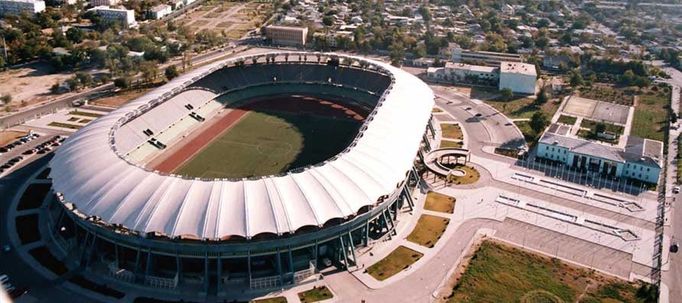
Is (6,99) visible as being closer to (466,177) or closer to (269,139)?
(269,139)

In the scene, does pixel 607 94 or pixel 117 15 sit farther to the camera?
pixel 117 15

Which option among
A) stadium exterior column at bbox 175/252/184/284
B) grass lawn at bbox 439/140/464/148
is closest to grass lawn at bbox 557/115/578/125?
grass lawn at bbox 439/140/464/148

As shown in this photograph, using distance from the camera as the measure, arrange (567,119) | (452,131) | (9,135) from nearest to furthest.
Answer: (9,135)
(452,131)
(567,119)

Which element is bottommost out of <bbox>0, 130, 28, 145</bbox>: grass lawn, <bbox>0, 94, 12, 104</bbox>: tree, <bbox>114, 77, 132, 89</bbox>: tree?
<bbox>0, 130, 28, 145</bbox>: grass lawn

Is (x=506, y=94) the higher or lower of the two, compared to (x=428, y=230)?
higher

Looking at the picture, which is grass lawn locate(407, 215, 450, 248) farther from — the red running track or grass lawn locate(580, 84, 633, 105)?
grass lawn locate(580, 84, 633, 105)

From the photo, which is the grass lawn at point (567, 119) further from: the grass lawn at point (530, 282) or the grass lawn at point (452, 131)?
the grass lawn at point (530, 282)

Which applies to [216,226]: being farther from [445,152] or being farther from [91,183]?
[445,152]

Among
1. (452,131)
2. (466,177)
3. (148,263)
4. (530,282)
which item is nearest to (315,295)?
(148,263)
